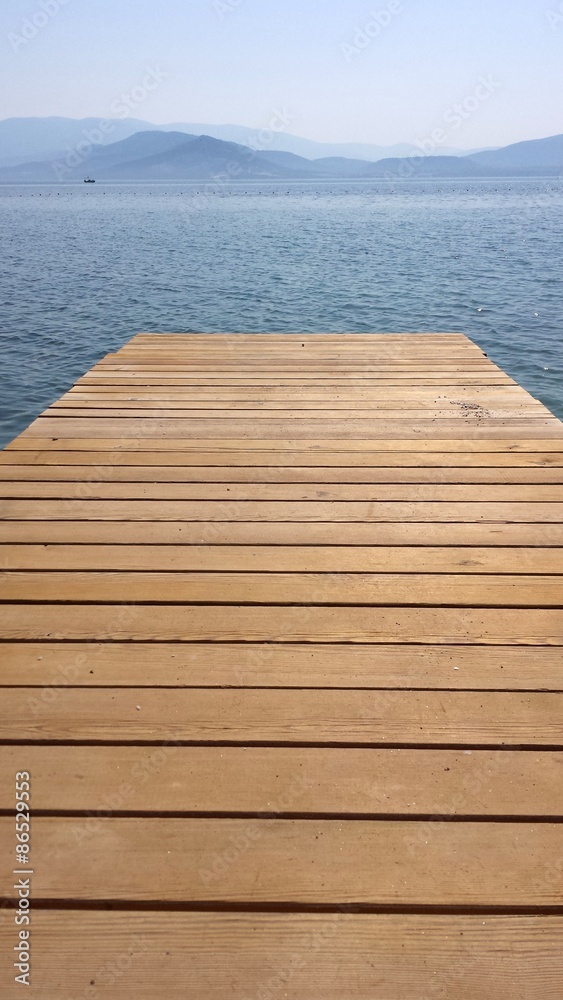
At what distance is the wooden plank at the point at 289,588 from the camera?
2.24m

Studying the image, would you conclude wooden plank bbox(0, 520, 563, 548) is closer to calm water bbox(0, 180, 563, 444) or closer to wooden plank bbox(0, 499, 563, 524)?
wooden plank bbox(0, 499, 563, 524)

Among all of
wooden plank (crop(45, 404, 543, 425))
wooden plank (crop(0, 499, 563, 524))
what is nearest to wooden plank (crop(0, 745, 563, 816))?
wooden plank (crop(0, 499, 563, 524))

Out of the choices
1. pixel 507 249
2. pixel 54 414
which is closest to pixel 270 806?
pixel 54 414

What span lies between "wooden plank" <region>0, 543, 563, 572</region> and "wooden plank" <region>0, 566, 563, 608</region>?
0.12 feet

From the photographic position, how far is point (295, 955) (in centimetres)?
126

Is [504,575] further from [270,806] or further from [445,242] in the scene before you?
[445,242]

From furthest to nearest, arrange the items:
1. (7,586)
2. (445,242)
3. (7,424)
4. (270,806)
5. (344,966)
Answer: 1. (445,242)
2. (7,424)
3. (7,586)
4. (270,806)
5. (344,966)

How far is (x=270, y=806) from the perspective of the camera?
153 cm

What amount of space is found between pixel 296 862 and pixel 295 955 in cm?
18

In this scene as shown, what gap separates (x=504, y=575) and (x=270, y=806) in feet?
4.08

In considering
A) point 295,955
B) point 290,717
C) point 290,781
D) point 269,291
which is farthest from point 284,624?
point 269,291

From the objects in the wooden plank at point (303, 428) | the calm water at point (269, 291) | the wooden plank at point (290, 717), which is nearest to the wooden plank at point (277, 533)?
the wooden plank at point (290, 717)

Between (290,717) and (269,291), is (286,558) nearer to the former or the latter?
(290,717)

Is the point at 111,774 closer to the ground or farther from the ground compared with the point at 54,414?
closer to the ground
